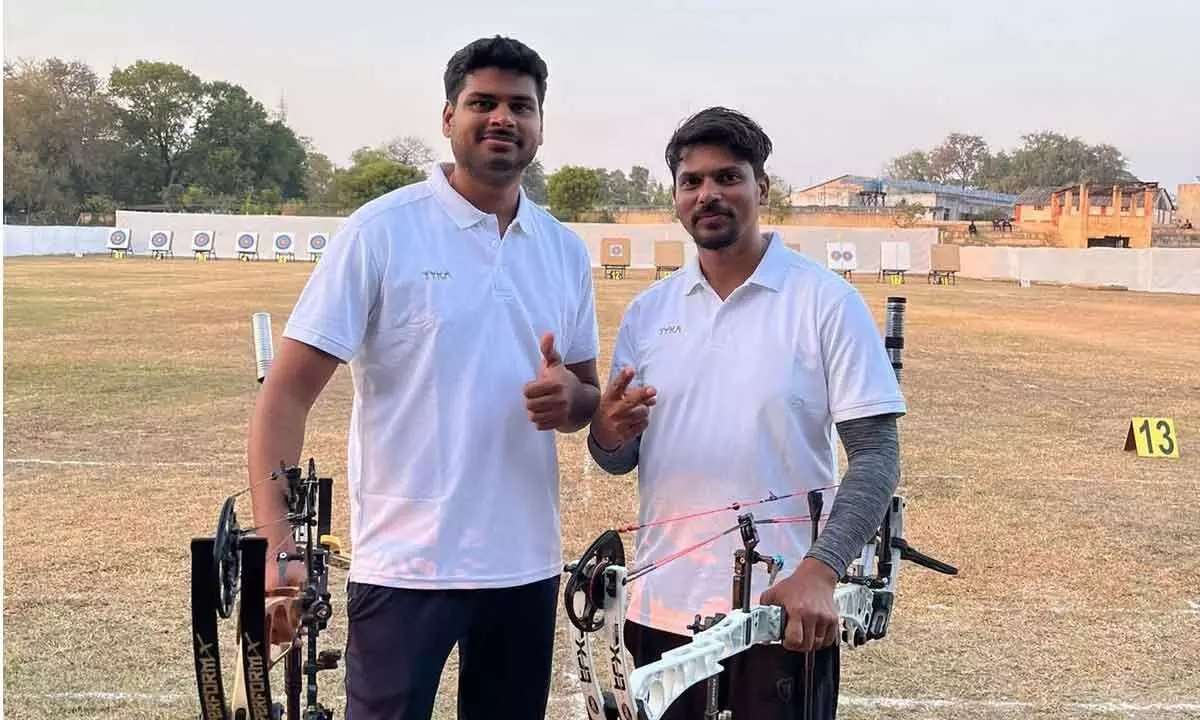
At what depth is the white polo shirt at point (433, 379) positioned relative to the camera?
225cm

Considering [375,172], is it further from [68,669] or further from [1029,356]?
[68,669]

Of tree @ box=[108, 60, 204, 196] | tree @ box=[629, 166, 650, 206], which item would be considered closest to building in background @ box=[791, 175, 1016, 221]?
tree @ box=[629, 166, 650, 206]

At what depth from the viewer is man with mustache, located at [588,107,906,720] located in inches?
86.7

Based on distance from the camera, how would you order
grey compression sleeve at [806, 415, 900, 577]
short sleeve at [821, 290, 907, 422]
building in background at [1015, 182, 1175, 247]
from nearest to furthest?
grey compression sleeve at [806, 415, 900, 577] → short sleeve at [821, 290, 907, 422] → building in background at [1015, 182, 1175, 247]

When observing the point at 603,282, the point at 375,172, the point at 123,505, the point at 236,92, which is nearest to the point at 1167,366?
the point at 123,505

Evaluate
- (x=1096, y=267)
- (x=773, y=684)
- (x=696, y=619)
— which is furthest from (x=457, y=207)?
(x=1096, y=267)

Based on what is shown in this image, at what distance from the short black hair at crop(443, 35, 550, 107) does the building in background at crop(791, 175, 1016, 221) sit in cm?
8222

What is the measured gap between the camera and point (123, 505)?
6.44m

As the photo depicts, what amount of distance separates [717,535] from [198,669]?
1.02 m

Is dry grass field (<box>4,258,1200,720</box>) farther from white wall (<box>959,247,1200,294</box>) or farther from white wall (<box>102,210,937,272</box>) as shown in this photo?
white wall (<box>102,210,937,272</box>)

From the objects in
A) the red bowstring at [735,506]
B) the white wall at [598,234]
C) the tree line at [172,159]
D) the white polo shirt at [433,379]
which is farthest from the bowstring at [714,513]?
the tree line at [172,159]

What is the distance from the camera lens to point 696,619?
6.76 feet

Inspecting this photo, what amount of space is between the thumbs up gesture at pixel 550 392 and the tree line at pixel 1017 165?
105 meters

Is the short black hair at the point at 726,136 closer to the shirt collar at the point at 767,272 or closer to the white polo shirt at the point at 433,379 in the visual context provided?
the shirt collar at the point at 767,272
